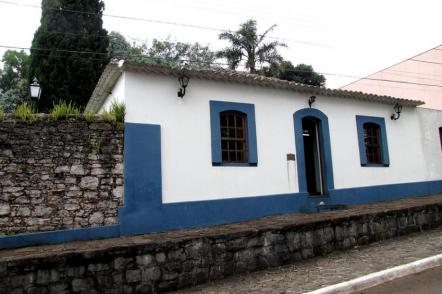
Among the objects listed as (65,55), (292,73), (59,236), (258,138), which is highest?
(292,73)

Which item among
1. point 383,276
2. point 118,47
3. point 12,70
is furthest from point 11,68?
point 383,276

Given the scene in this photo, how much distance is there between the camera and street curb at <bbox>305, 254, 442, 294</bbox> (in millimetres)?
4770

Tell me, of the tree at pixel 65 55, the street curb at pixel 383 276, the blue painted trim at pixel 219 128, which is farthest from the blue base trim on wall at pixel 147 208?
the tree at pixel 65 55

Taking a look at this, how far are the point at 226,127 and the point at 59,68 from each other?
10.0 metres

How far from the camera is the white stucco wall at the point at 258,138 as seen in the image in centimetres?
757

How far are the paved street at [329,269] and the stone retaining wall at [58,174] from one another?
259cm

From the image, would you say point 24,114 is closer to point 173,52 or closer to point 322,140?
point 322,140

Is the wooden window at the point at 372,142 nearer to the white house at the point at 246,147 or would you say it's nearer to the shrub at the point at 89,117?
the white house at the point at 246,147

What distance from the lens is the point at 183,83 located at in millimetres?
7875

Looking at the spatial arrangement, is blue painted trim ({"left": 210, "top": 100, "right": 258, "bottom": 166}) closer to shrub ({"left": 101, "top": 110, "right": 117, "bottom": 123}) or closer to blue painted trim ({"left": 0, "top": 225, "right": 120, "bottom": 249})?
shrub ({"left": 101, "top": 110, "right": 117, "bottom": 123})

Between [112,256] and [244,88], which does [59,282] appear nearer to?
[112,256]

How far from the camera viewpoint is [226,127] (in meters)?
8.59

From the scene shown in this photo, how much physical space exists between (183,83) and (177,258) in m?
3.91

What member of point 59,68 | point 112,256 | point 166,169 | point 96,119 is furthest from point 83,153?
point 59,68
